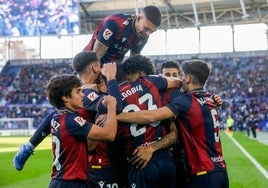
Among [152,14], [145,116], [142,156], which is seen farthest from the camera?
[152,14]

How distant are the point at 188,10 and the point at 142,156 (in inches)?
1850

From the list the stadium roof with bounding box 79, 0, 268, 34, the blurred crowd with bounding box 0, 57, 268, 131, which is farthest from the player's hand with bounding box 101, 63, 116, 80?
the stadium roof with bounding box 79, 0, 268, 34

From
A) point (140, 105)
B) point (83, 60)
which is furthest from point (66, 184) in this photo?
point (83, 60)

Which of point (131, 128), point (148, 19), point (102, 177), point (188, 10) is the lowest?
point (102, 177)

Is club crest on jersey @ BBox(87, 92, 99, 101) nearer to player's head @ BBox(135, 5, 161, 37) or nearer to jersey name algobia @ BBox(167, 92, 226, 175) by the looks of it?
jersey name algobia @ BBox(167, 92, 226, 175)

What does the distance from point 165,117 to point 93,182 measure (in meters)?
1.19

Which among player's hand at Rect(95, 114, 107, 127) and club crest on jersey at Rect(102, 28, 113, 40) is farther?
club crest on jersey at Rect(102, 28, 113, 40)

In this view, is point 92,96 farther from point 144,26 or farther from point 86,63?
point 144,26

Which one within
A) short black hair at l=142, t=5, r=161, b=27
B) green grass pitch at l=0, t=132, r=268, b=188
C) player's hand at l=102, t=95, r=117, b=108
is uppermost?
short black hair at l=142, t=5, r=161, b=27

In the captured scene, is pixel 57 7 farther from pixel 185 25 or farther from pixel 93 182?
pixel 93 182

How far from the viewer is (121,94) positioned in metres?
5.16

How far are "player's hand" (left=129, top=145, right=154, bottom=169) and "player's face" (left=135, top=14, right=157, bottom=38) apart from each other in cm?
162

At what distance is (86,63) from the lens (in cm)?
534

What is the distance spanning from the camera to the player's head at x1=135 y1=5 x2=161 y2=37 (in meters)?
6.07
